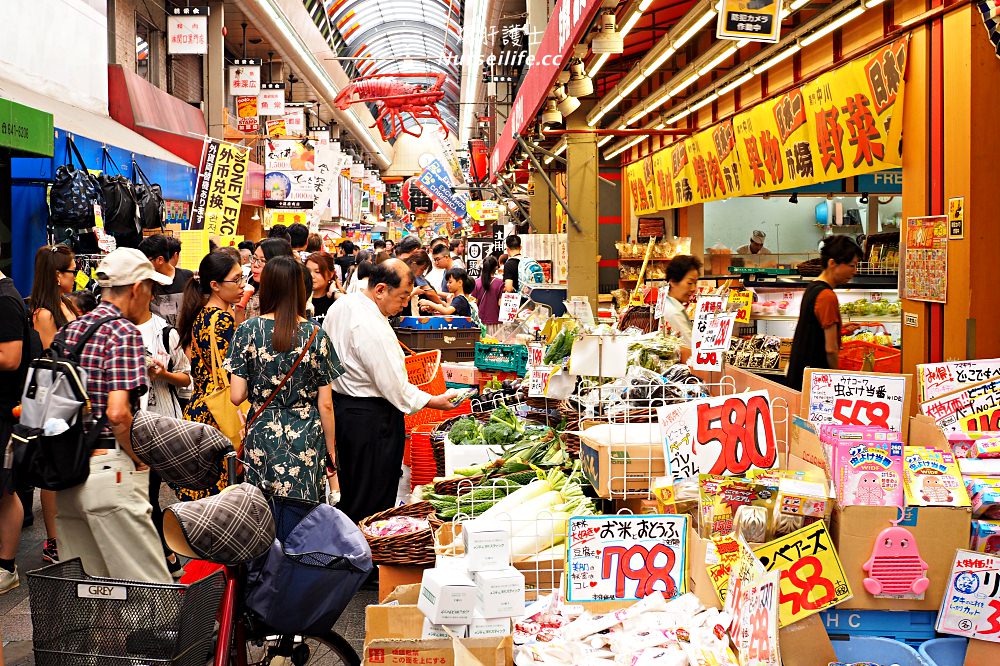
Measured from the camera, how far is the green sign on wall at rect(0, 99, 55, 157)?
330 inches

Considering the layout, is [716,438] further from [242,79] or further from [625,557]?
[242,79]

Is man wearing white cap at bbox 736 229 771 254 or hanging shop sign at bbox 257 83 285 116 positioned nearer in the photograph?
man wearing white cap at bbox 736 229 771 254

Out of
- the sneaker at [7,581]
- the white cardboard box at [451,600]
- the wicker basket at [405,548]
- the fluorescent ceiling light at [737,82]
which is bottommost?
the sneaker at [7,581]

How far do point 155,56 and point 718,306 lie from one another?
1647 cm

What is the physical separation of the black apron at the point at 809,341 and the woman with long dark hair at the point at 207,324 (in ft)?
12.0

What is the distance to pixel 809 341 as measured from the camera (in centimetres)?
644

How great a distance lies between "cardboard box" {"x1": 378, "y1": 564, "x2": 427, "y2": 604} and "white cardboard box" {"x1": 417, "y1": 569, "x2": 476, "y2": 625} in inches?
51.5

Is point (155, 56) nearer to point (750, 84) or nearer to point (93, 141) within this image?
point (93, 141)

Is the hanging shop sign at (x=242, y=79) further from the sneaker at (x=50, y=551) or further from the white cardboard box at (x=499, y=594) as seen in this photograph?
the white cardboard box at (x=499, y=594)

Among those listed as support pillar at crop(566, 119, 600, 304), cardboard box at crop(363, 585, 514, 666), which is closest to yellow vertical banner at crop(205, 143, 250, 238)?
support pillar at crop(566, 119, 600, 304)

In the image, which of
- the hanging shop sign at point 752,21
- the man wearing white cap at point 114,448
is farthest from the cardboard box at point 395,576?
the hanging shop sign at point 752,21

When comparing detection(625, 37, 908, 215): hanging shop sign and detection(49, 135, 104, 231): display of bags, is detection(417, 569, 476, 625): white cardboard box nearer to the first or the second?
detection(625, 37, 908, 215): hanging shop sign

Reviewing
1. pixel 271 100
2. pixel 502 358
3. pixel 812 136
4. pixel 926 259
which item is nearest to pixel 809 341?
pixel 926 259

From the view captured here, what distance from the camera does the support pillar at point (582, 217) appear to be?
33.1ft
